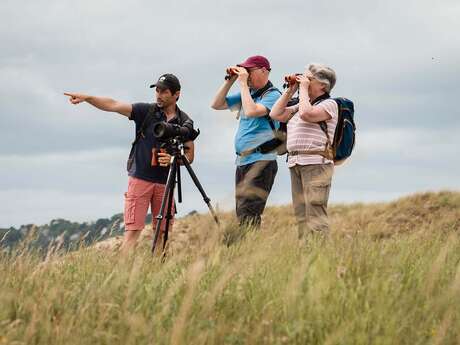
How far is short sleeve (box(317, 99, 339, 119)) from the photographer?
641cm

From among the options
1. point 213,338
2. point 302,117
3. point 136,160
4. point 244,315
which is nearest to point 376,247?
point 302,117

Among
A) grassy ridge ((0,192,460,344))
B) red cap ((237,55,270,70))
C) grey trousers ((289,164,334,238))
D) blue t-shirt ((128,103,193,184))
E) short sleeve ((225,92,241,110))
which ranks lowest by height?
grassy ridge ((0,192,460,344))

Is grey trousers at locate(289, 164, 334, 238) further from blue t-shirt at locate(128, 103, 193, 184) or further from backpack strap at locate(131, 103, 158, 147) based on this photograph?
backpack strap at locate(131, 103, 158, 147)

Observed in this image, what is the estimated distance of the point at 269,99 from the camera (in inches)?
279

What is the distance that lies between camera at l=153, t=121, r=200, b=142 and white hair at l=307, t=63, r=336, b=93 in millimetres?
1423

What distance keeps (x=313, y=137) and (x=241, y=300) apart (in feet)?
9.12

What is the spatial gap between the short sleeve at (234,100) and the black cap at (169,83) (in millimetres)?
594

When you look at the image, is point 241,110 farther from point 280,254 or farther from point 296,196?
point 280,254

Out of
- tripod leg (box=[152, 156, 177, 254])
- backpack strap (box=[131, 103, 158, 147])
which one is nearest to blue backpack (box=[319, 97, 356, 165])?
tripod leg (box=[152, 156, 177, 254])

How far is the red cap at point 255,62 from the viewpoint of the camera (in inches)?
286

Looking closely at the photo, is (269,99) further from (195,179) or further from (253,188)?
(195,179)

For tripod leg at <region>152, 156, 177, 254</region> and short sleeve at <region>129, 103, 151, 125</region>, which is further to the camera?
short sleeve at <region>129, 103, 151, 125</region>

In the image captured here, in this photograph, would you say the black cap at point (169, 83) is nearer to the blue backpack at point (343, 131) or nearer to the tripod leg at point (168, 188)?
the tripod leg at point (168, 188)

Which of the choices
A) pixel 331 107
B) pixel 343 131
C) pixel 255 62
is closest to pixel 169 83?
pixel 255 62
